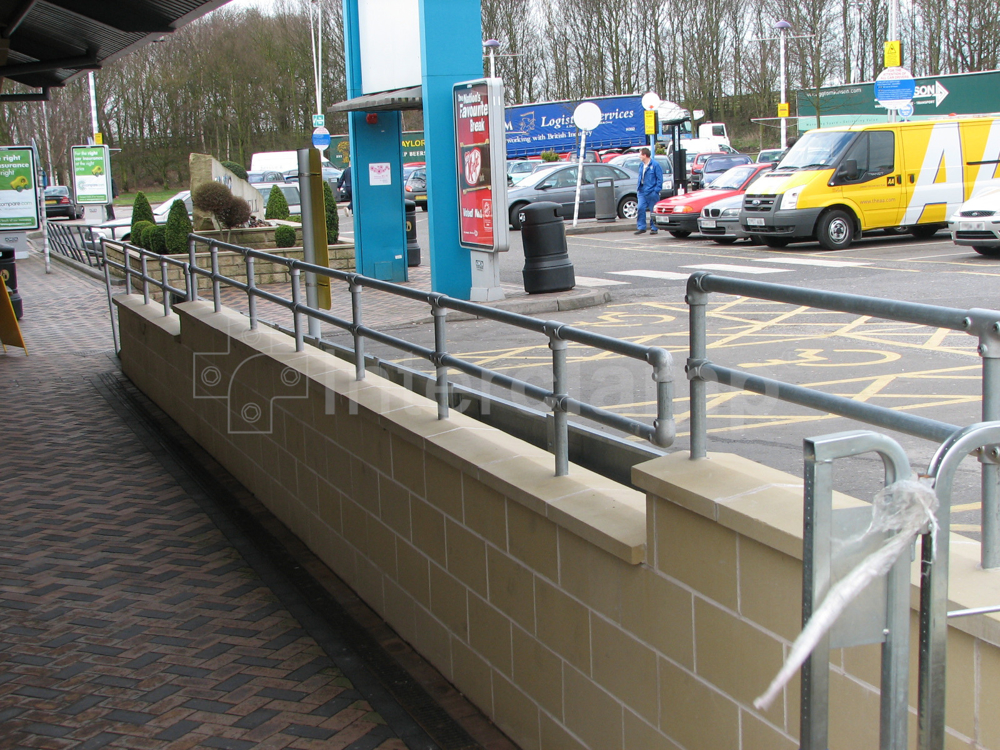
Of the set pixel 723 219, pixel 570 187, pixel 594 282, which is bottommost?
pixel 594 282

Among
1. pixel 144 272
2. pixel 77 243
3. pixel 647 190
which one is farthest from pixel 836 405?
pixel 77 243

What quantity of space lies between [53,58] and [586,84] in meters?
55.6

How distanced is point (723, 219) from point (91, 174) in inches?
725

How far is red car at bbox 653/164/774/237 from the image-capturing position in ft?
69.0

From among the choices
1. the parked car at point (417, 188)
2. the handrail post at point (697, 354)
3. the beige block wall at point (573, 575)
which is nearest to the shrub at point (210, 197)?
the beige block wall at point (573, 575)

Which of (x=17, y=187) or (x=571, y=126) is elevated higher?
(x=571, y=126)

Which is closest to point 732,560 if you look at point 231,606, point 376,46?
point 231,606

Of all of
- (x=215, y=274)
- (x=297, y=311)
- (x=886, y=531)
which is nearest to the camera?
(x=886, y=531)

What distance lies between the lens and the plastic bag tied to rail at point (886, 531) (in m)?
1.31

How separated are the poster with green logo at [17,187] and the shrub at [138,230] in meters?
1.84

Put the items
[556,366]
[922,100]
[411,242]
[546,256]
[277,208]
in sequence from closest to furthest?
[556,366], [546,256], [411,242], [277,208], [922,100]

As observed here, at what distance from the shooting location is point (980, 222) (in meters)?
14.7

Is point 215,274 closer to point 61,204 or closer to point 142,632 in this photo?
point 142,632

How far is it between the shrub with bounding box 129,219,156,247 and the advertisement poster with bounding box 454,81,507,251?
9.29 m
